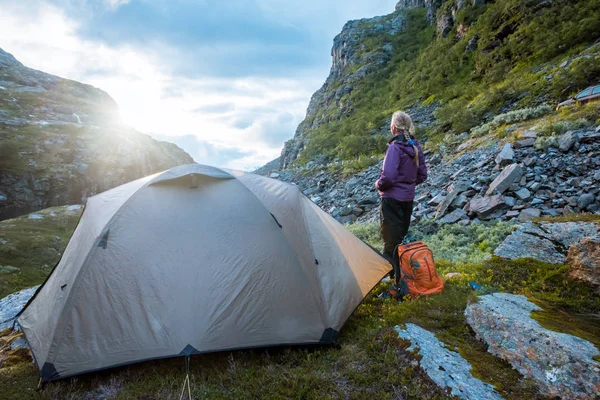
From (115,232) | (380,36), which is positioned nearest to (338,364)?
(115,232)

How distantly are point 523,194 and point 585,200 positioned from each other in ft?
4.45

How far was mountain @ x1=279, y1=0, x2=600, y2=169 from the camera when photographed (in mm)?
19406

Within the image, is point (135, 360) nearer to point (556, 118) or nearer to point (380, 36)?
point (556, 118)

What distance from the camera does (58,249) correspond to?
23750mm

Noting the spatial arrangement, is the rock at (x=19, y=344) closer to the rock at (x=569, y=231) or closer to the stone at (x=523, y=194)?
the rock at (x=569, y=231)

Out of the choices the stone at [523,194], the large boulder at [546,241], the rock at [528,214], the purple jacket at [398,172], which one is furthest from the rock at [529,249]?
the stone at [523,194]

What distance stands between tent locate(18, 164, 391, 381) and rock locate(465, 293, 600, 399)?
179cm

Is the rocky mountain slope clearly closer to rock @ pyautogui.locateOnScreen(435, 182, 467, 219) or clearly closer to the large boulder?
rock @ pyautogui.locateOnScreen(435, 182, 467, 219)

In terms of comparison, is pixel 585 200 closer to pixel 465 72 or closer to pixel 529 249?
pixel 529 249

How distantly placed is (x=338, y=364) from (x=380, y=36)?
8915 centimetres

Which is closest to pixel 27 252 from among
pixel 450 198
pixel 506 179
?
pixel 450 198

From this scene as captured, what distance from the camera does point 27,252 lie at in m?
21.9

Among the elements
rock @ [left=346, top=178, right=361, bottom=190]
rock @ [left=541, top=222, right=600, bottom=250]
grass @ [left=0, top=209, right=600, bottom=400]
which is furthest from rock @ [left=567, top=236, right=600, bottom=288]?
rock @ [left=346, top=178, right=361, bottom=190]

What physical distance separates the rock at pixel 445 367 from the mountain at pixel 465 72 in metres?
17.2
